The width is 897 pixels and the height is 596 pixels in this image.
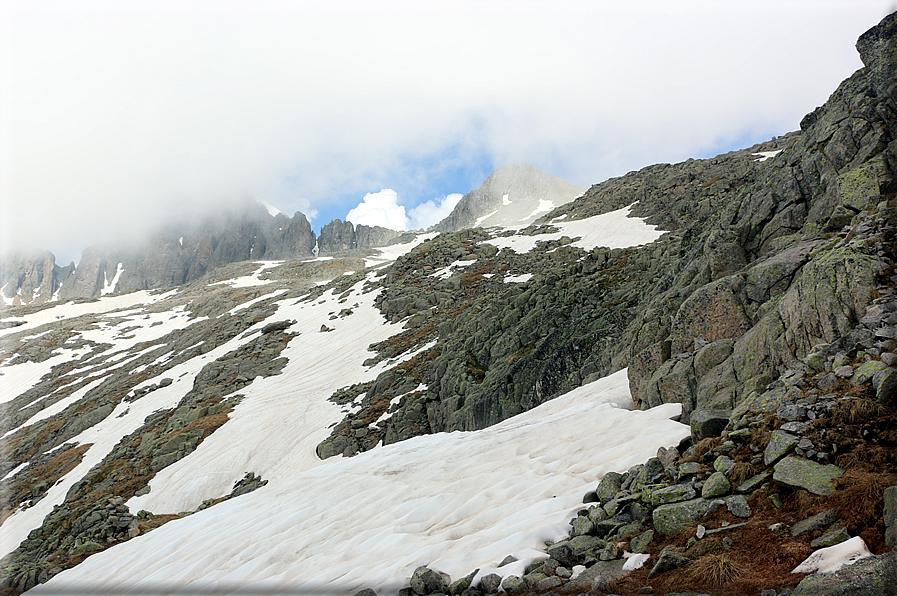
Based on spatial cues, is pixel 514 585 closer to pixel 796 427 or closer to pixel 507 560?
pixel 507 560

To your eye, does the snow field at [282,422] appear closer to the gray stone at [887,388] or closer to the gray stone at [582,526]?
the gray stone at [582,526]

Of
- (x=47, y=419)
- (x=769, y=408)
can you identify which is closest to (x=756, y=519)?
(x=769, y=408)

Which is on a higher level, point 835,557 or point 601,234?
point 601,234

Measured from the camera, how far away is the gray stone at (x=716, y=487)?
6254 millimetres

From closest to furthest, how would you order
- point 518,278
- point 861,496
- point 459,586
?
point 861,496 → point 459,586 → point 518,278

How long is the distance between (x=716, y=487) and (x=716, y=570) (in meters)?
1.82

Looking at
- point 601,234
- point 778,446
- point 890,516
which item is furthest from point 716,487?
point 601,234

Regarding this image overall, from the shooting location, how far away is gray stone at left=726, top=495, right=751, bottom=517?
564 cm

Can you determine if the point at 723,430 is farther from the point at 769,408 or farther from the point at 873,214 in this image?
the point at 873,214

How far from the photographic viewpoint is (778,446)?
20.3ft

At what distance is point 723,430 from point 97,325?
131 metres

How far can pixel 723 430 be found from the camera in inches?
305

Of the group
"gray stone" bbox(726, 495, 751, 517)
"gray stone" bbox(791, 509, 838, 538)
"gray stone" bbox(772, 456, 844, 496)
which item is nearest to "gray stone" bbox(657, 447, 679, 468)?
"gray stone" bbox(726, 495, 751, 517)

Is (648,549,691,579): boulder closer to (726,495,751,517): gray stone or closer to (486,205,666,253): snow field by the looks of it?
(726,495,751,517): gray stone
